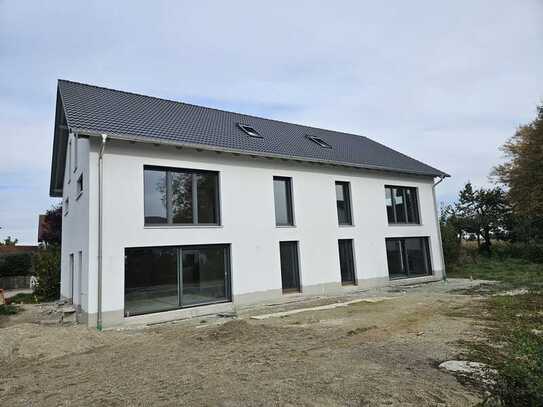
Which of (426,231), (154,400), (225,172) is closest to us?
(154,400)

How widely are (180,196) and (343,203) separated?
602 centimetres

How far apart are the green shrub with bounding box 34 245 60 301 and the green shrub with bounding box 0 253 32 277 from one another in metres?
7.87

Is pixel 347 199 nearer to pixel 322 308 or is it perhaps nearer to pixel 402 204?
pixel 402 204

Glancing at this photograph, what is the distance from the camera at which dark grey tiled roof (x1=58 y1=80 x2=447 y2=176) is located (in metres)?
9.22

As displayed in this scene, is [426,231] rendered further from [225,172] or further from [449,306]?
[225,172]

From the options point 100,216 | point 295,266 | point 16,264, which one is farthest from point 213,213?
point 16,264

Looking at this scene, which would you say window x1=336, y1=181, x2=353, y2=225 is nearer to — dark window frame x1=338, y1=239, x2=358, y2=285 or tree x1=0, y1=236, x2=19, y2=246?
dark window frame x1=338, y1=239, x2=358, y2=285

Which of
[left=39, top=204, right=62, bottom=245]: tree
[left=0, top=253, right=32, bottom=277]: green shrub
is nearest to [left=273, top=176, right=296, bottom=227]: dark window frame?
[left=39, top=204, right=62, bottom=245]: tree

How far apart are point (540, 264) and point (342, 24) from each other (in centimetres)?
1736

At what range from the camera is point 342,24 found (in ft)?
27.6

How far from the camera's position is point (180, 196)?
961 centimetres

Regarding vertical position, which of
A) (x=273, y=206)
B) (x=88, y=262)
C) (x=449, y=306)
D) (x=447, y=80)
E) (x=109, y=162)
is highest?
(x=447, y=80)

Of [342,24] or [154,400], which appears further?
[342,24]

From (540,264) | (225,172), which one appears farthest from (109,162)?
(540,264)
